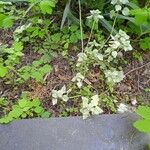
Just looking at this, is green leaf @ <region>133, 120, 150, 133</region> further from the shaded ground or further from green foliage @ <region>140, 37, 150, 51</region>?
green foliage @ <region>140, 37, 150, 51</region>

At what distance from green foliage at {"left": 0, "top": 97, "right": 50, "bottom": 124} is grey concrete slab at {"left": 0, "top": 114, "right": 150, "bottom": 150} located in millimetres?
50

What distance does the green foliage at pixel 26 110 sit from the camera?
212 cm

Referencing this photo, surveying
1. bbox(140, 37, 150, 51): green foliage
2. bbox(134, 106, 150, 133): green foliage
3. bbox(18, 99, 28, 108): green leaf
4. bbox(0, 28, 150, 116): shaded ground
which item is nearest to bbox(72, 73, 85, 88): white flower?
bbox(0, 28, 150, 116): shaded ground

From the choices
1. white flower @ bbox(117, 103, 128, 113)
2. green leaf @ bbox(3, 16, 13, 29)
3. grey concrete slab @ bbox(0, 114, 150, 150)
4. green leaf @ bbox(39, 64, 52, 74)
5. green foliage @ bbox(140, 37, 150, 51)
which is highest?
green leaf @ bbox(3, 16, 13, 29)

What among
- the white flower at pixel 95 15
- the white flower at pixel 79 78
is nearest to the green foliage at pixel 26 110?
the white flower at pixel 79 78

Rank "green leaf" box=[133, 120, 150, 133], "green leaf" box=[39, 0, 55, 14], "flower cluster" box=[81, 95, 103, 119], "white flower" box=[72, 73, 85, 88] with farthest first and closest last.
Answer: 1. "green leaf" box=[39, 0, 55, 14]
2. "white flower" box=[72, 73, 85, 88]
3. "flower cluster" box=[81, 95, 103, 119]
4. "green leaf" box=[133, 120, 150, 133]

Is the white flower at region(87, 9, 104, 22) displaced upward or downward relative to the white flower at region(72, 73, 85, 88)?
upward

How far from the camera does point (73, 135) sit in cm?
204

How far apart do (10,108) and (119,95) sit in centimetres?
65

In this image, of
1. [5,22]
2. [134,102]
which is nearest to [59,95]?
[134,102]

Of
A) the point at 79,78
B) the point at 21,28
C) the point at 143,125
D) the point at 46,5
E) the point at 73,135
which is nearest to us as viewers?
the point at 143,125

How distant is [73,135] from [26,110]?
12.0 inches

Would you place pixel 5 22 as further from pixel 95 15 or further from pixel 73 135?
pixel 73 135

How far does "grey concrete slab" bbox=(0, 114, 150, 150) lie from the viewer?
201cm
